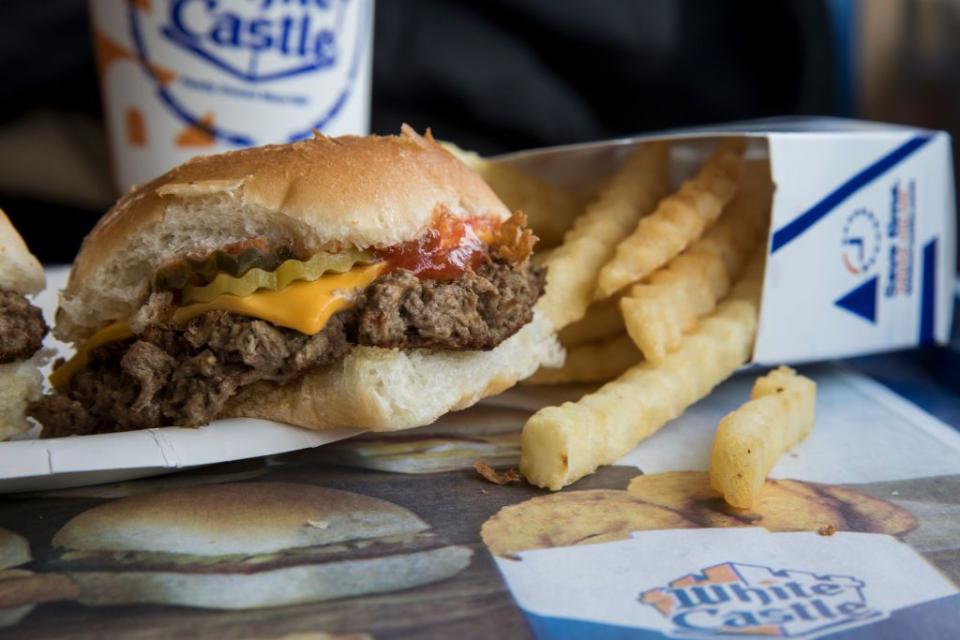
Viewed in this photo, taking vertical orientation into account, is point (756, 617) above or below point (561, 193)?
below

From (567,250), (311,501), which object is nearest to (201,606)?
(311,501)

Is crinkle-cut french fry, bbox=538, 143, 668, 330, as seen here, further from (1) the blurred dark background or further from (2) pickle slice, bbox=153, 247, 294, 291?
(1) the blurred dark background

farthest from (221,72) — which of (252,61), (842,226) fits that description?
(842,226)

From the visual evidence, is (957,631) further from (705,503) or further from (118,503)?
(118,503)

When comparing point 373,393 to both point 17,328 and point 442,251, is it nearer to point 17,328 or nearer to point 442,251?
point 442,251

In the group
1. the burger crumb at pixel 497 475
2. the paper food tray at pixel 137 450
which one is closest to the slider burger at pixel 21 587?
the paper food tray at pixel 137 450

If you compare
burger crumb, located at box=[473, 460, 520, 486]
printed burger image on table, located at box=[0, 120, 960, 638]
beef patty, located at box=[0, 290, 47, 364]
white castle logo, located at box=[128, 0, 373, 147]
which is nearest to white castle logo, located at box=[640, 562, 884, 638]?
printed burger image on table, located at box=[0, 120, 960, 638]

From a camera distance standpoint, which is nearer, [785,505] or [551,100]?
[785,505]
